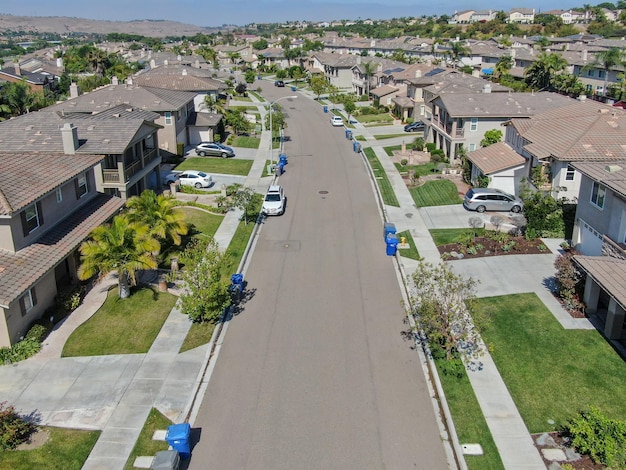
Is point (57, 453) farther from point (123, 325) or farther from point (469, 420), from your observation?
point (469, 420)

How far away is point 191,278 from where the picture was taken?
2559 centimetres

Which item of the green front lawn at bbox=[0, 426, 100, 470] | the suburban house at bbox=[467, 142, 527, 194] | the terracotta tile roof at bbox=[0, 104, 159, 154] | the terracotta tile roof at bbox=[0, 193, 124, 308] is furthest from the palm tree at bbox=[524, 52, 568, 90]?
the green front lawn at bbox=[0, 426, 100, 470]

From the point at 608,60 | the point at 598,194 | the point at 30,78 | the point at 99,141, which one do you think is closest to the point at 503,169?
the point at 598,194

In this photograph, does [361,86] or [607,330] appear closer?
[607,330]

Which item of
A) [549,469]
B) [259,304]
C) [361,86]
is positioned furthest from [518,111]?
[361,86]

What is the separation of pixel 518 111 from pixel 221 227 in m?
30.4

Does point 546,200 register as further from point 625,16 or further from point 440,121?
point 625,16

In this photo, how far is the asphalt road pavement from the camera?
61.2 ft

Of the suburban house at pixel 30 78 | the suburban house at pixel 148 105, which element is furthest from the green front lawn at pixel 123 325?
the suburban house at pixel 30 78

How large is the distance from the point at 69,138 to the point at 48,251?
446 inches

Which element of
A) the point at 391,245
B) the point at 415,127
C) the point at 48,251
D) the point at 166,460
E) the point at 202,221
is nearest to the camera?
the point at 166,460

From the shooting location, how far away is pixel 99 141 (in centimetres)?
3822

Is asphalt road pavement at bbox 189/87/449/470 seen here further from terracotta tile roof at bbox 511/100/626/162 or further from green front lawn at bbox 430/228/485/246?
terracotta tile roof at bbox 511/100/626/162

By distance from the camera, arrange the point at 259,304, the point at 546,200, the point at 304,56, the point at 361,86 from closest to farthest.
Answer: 1. the point at 259,304
2. the point at 546,200
3. the point at 361,86
4. the point at 304,56
